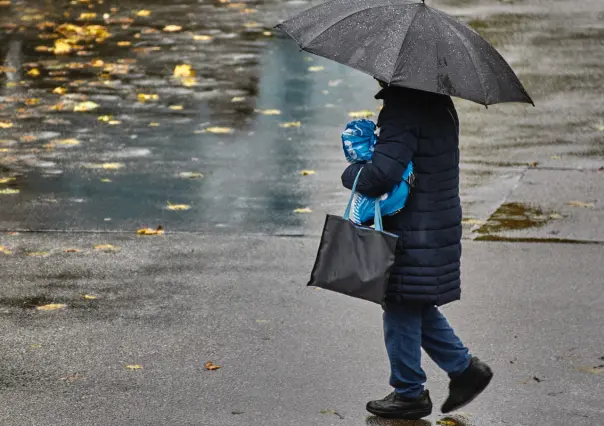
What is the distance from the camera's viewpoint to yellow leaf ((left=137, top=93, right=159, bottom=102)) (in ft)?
38.2

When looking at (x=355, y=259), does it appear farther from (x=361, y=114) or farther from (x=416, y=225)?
(x=361, y=114)

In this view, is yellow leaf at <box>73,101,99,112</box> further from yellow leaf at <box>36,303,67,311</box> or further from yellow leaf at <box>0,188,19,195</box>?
yellow leaf at <box>36,303,67,311</box>

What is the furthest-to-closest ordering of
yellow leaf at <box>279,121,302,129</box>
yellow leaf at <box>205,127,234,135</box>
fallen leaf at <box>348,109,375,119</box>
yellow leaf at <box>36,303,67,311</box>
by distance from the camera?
fallen leaf at <box>348,109,375,119</box>
yellow leaf at <box>279,121,302,129</box>
yellow leaf at <box>205,127,234,135</box>
yellow leaf at <box>36,303,67,311</box>

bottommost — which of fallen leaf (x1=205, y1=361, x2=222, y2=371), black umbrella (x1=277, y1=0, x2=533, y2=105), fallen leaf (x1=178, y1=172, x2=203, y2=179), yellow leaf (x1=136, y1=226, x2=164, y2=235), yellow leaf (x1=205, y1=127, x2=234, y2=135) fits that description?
fallen leaf (x1=205, y1=361, x2=222, y2=371)

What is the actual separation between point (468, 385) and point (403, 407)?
13.8 inches

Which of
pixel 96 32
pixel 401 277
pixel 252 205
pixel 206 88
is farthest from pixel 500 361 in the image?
pixel 96 32

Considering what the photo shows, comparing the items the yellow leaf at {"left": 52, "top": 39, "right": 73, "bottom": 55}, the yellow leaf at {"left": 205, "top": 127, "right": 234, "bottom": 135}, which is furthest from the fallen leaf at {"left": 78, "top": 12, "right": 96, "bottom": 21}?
the yellow leaf at {"left": 205, "top": 127, "right": 234, "bottom": 135}

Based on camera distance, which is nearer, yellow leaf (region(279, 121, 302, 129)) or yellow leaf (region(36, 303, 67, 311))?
yellow leaf (region(36, 303, 67, 311))

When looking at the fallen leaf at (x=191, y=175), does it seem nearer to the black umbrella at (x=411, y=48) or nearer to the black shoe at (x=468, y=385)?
the black umbrella at (x=411, y=48)

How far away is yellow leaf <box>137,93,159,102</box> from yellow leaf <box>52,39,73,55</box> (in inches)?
95.8

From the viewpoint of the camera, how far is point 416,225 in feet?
16.6

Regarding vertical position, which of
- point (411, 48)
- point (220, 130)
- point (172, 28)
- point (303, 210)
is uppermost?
point (411, 48)

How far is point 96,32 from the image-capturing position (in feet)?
48.7

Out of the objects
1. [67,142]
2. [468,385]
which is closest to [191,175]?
[67,142]
